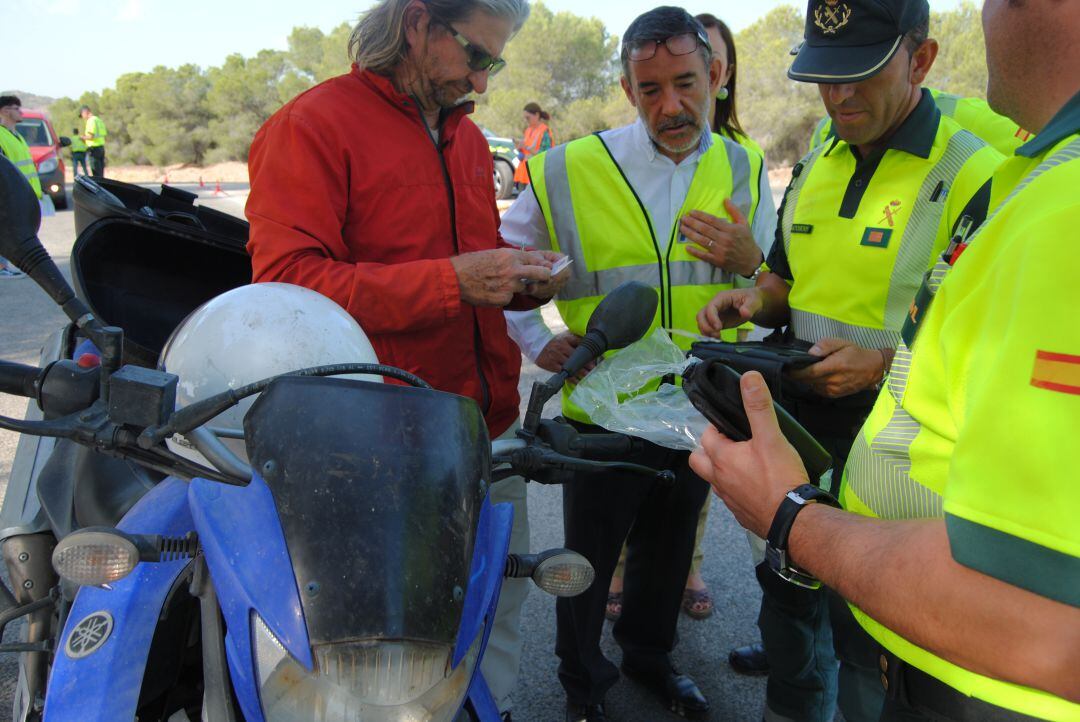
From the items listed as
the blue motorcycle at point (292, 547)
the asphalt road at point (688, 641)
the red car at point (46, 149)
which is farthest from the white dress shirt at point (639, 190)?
the red car at point (46, 149)

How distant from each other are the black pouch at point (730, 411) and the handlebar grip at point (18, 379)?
3.60 ft

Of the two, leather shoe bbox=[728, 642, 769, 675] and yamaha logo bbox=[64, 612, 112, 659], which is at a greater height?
yamaha logo bbox=[64, 612, 112, 659]

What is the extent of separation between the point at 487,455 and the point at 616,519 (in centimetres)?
135

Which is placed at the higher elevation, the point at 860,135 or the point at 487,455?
the point at 860,135

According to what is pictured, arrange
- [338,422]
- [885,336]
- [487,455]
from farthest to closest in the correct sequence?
[885,336] < [487,455] < [338,422]

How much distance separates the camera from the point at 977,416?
0.88 m

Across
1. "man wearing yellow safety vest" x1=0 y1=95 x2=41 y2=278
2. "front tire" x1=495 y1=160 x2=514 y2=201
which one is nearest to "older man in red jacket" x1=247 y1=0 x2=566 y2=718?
"man wearing yellow safety vest" x1=0 y1=95 x2=41 y2=278

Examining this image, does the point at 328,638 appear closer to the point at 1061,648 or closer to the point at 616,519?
the point at 1061,648

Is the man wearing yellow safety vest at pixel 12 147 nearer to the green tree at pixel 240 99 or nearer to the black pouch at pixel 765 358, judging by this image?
the black pouch at pixel 765 358

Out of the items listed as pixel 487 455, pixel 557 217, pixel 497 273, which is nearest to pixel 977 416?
pixel 487 455

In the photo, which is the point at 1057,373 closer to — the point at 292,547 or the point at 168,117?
the point at 292,547

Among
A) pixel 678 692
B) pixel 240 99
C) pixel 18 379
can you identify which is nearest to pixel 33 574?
pixel 18 379

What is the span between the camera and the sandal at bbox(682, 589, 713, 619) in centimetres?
324

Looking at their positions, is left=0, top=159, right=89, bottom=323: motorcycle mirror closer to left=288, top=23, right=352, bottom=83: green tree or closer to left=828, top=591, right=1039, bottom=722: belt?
left=828, top=591, right=1039, bottom=722: belt
